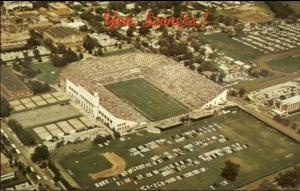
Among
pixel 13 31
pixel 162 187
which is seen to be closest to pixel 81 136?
pixel 162 187

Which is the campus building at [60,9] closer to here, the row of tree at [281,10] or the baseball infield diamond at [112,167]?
the row of tree at [281,10]

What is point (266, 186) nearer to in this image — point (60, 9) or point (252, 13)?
point (252, 13)

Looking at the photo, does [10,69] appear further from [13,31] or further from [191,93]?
[191,93]

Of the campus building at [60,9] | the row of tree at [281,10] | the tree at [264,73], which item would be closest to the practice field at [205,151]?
the tree at [264,73]

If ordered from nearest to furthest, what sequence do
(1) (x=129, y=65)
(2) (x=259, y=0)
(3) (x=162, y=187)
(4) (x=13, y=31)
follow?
(3) (x=162, y=187), (1) (x=129, y=65), (4) (x=13, y=31), (2) (x=259, y=0)

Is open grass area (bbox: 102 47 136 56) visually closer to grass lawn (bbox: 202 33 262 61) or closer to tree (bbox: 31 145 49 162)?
grass lawn (bbox: 202 33 262 61)
